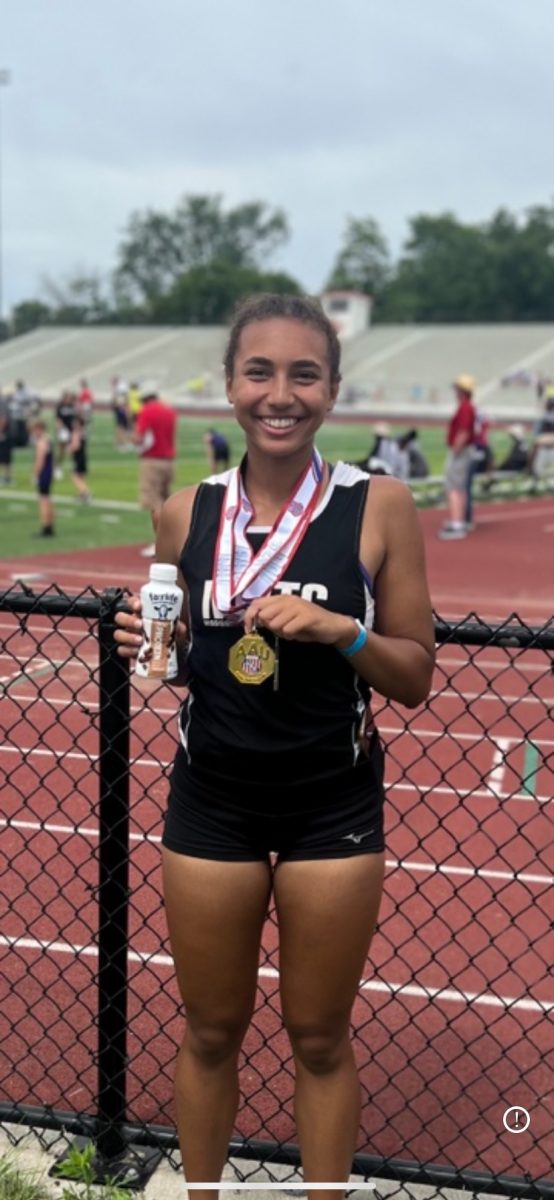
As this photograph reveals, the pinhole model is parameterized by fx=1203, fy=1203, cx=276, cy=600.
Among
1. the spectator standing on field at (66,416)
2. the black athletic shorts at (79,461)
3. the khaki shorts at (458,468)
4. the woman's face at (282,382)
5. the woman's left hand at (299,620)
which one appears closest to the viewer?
the woman's left hand at (299,620)

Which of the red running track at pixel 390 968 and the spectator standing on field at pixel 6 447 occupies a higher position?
the red running track at pixel 390 968

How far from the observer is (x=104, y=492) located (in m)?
21.5

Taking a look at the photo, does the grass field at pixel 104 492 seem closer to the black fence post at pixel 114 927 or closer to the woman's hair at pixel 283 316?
the black fence post at pixel 114 927

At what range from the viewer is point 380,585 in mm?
2385

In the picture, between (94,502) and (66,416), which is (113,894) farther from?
(66,416)

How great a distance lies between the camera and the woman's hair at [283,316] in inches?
95.9

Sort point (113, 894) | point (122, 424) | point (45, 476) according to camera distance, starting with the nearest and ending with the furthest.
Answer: point (113, 894) → point (45, 476) → point (122, 424)

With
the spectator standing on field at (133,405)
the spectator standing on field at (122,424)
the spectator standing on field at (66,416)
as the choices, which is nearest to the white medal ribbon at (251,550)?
the spectator standing on field at (66,416)

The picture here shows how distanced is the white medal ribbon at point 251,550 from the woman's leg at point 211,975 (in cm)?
54

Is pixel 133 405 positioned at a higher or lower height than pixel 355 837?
lower

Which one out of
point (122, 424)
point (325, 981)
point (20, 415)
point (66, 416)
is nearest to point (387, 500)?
point (325, 981)

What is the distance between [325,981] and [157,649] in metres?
0.73

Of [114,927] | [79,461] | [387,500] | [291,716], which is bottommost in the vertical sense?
[79,461]

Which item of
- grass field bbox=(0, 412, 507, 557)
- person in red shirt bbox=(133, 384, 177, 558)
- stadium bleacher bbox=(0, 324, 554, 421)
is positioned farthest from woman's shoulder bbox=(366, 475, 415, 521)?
stadium bleacher bbox=(0, 324, 554, 421)
